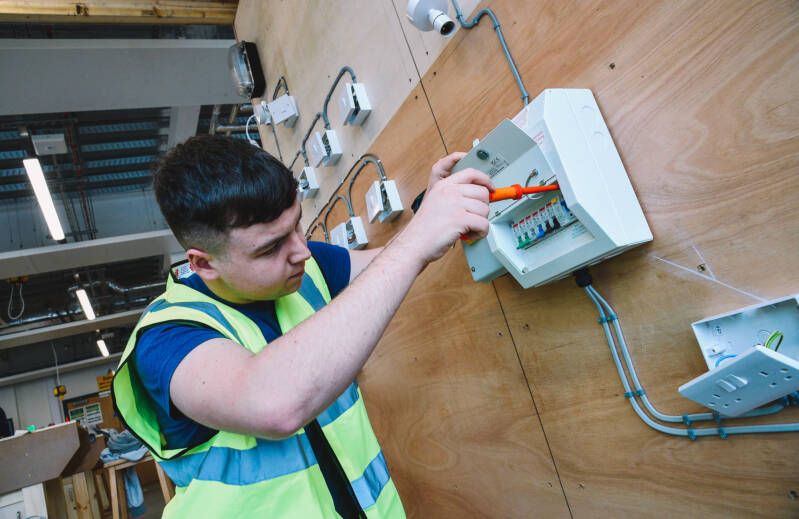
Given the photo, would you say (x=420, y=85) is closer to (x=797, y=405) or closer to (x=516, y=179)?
(x=516, y=179)

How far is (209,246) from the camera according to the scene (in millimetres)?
821

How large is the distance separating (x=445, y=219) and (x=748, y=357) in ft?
1.37

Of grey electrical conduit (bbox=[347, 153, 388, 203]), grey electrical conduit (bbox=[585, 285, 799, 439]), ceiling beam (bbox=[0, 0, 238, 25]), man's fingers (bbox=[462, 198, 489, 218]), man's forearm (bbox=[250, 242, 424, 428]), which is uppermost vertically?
ceiling beam (bbox=[0, 0, 238, 25])

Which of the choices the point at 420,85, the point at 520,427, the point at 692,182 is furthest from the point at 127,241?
the point at 692,182

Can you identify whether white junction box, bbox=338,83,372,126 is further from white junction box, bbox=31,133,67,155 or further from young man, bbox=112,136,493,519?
white junction box, bbox=31,133,67,155

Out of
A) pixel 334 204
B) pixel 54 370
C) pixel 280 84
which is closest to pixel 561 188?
pixel 334 204

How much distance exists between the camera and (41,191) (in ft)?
13.1

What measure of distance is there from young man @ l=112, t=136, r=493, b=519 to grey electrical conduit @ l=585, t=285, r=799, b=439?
295 millimetres

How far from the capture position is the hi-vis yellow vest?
745 mm

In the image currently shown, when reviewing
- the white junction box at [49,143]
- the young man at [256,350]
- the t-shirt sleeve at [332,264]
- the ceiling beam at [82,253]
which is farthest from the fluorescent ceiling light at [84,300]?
the young man at [256,350]

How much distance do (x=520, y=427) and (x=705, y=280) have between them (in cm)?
54

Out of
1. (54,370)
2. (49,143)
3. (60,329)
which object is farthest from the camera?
(54,370)

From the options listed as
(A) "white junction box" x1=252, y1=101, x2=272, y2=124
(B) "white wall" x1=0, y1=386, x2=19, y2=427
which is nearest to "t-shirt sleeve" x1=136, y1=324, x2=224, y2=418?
(A) "white junction box" x1=252, y1=101, x2=272, y2=124

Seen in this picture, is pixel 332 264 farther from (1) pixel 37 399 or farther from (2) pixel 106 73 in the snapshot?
(1) pixel 37 399
